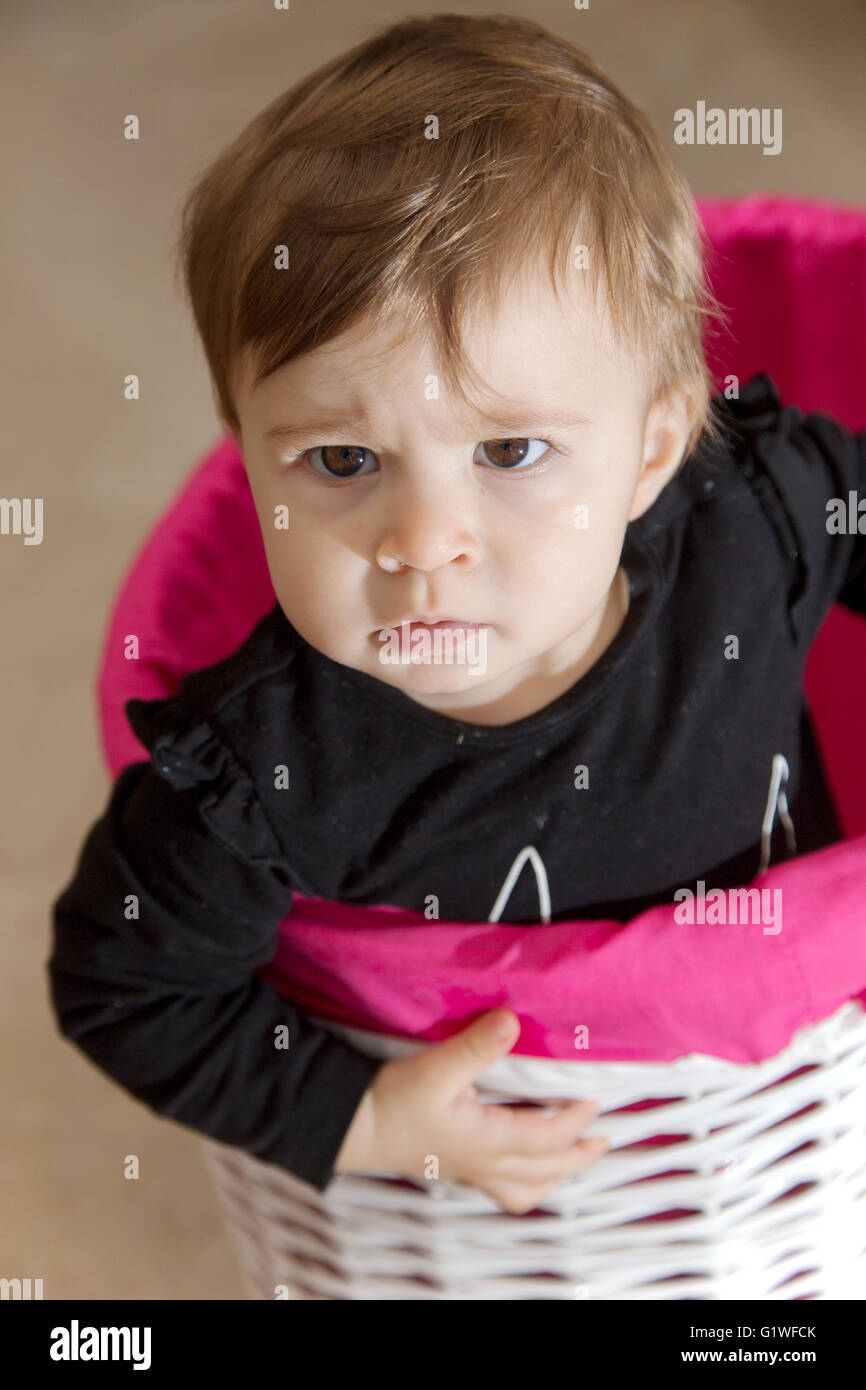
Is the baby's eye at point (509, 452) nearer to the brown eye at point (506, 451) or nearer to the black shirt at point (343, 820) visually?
the brown eye at point (506, 451)

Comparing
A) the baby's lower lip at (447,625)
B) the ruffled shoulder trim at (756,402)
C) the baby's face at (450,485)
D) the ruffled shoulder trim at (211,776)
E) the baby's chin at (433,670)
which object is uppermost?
the ruffled shoulder trim at (756,402)

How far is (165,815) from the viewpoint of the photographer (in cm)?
56

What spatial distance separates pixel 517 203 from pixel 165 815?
27 cm

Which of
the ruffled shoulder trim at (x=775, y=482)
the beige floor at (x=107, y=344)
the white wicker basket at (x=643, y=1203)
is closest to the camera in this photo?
the white wicker basket at (x=643, y=1203)

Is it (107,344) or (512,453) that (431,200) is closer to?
(512,453)

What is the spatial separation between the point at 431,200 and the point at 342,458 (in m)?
0.09

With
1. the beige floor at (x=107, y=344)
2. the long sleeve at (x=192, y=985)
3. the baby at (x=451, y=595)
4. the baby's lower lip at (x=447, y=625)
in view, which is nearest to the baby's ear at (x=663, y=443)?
the baby at (x=451, y=595)

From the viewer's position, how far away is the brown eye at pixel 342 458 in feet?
1.50

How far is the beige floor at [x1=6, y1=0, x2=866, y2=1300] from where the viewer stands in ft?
2.98

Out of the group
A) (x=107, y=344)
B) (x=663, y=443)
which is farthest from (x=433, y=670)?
(x=107, y=344)

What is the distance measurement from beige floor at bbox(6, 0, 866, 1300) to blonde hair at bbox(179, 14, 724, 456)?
601 mm

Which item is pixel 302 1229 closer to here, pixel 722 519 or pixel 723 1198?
pixel 723 1198

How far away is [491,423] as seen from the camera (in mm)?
441

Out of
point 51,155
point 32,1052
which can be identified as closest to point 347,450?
point 32,1052
